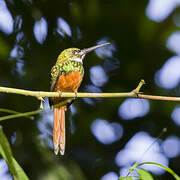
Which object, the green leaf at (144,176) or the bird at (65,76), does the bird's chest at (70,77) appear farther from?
the green leaf at (144,176)

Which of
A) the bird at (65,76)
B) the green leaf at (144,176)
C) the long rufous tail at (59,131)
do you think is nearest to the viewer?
the green leaf at (144,176)

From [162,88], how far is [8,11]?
175 cm

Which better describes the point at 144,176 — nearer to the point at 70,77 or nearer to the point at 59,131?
the point at 59,131

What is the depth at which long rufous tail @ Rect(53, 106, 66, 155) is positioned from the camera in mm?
2793

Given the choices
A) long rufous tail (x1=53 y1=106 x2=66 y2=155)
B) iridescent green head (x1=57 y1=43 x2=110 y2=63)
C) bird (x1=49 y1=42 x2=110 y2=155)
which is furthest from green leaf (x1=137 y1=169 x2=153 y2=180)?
iridescent green head (x1=57 y1=43 x2=110 y2=63)

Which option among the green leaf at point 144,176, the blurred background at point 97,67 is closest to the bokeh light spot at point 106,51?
the blurred background at point 97,67

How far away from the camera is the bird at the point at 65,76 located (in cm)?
313

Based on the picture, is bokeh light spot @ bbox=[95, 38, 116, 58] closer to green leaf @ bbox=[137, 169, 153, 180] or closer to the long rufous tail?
the long rufous tail

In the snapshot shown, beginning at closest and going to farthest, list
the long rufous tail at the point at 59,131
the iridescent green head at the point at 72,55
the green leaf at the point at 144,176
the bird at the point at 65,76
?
1. the green leaf at the point at 144,176
2. the long rufous tail at the point at 59,131
3. the bird at the point at 65,76
4. the iridescent green head at the point at 72,55

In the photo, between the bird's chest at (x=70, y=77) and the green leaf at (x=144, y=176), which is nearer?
the green leaf at (x=144, y=176)

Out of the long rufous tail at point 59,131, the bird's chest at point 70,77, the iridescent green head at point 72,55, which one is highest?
the iridescent green head at point 72,55

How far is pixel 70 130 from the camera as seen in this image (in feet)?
10.9

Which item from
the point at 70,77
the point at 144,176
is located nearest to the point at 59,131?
the point at 70,77

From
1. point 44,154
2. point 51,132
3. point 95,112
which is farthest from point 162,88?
point 44,154
